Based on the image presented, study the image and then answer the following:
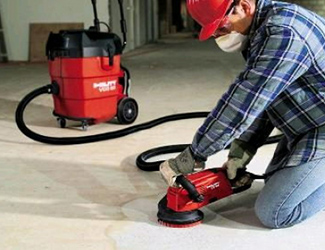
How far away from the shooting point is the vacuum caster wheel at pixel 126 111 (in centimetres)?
297

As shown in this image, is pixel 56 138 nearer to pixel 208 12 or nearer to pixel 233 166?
pixel 233 166

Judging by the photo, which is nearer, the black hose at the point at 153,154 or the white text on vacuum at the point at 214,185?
the white text on vacuum at the point at 214,185

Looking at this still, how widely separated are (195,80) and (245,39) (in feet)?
10.6

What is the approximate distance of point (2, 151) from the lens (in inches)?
99.1

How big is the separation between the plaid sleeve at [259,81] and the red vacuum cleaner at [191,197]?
20cm

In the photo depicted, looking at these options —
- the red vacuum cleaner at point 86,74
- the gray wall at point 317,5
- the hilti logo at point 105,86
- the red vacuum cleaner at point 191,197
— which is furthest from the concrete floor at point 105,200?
the gray wall at point 317,5

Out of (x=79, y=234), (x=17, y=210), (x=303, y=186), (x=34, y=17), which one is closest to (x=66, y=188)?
(x=17, y=210)

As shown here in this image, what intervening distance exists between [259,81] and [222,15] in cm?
23

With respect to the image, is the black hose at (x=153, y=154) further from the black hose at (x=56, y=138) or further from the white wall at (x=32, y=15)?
the white wall at (x=32, y=15)

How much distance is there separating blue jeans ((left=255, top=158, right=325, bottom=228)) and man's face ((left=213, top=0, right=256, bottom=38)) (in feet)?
1.66

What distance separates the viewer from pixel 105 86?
9.29ft

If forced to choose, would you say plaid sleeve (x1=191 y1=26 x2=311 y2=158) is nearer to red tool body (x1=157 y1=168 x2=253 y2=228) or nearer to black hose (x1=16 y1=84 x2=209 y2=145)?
red tool body (x1=157 y1=168 x2=253 y2=228)

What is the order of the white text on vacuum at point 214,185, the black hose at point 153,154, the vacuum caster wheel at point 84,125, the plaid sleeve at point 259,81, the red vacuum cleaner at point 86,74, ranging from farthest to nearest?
the vacuum caster wheel at point 84,125, the red vacuum cleaner at point 86,74, the black hose at point 153,154, the white text on vacuum at point 214,185, the plaid sleeve at point 259,81

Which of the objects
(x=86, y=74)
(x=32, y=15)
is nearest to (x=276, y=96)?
(x=86, y=74)
